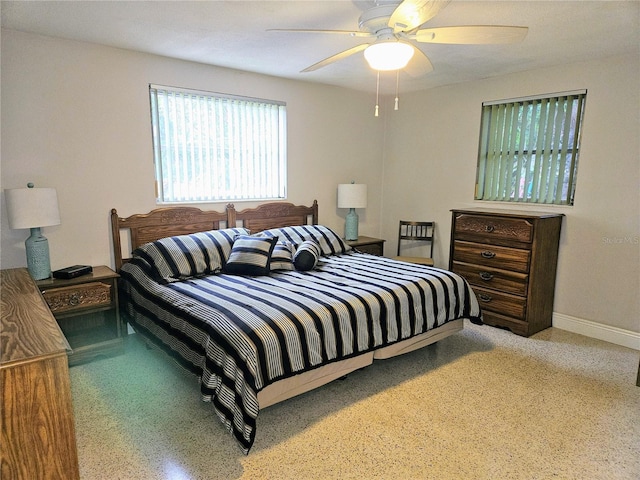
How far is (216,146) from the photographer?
148 inches

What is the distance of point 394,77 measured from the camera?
4047 mm

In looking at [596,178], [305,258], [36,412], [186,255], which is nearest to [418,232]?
[596,178]

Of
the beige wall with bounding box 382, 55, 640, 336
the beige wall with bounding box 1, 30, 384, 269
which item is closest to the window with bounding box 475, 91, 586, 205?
the beige wall with bounding box 382, 55, 640, 336

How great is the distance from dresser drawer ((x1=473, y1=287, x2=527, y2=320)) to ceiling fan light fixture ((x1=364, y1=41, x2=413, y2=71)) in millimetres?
2393

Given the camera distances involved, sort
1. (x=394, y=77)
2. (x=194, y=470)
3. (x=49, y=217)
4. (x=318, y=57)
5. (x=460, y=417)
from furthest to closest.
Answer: (x=394, y=77) < (x=318, y=57) < (x=49, y=217) < (x=460, y=417) < (x=194, y=470)

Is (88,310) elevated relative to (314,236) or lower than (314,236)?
lower

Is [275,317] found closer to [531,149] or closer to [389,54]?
[389,54]

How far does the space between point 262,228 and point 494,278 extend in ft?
7.54

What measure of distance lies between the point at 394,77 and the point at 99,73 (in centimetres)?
267

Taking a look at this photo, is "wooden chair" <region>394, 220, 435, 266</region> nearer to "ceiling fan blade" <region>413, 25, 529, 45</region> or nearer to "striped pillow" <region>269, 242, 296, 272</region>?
"striped pillow" <region>269, 242, 296, 272</region>

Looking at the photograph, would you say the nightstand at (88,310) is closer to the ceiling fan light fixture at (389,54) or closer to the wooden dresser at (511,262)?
the ceiling fan light fixture at (389,54)

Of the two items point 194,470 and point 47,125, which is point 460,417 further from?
point 47,125

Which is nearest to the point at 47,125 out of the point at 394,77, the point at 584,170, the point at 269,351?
the point at 269,351

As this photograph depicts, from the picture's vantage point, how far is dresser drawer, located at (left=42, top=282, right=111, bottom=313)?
268 centimetres
